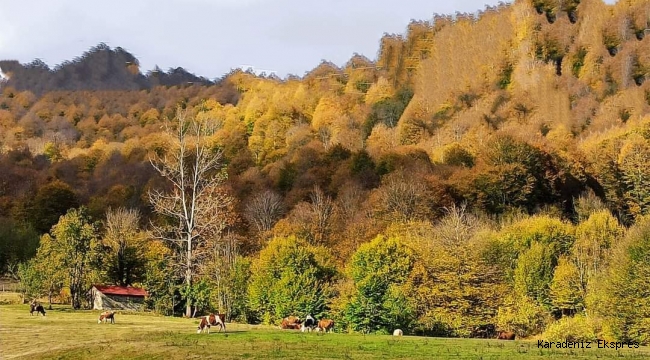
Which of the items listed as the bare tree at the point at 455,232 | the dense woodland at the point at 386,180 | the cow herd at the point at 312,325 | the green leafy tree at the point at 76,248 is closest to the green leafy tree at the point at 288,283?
the dense woodland at the point at 386,180

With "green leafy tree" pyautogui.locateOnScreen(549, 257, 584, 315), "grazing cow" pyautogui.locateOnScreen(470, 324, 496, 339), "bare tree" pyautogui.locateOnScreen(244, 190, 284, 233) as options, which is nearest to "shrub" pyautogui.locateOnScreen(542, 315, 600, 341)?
"grazing cow" pyautogui.locateOnScreen(470, 324, 496, 339)

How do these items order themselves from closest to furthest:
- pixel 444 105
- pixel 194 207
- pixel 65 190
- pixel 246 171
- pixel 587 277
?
pixel 194 207
pixel 587 277
pixel 65 190
pixel 246 171
pixel 444 105

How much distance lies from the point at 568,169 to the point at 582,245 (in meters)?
39.0

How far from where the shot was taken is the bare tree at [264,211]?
3745 inches

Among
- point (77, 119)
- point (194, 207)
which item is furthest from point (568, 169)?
point (77, 119)

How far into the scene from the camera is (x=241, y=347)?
2625 centimetres

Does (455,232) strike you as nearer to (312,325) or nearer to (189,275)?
(189,275)

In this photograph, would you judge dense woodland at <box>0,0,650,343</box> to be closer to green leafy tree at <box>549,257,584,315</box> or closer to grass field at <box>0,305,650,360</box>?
green leafy tree at <box>549,257,584,315</box>

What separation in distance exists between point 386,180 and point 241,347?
66.5 metres

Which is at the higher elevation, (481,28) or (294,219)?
(481,28)

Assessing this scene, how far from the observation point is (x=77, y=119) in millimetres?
171625

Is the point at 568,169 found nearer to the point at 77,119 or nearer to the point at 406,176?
the point at 406,176

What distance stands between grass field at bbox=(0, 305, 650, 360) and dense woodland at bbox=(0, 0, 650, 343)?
18336mm

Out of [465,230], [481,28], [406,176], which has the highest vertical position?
[481,28]
